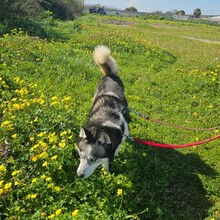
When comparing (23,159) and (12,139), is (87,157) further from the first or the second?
(12,139)

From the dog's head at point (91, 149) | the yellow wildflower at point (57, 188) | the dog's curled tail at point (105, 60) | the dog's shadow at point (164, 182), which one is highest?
the dog's curled tail at point (105, 60)

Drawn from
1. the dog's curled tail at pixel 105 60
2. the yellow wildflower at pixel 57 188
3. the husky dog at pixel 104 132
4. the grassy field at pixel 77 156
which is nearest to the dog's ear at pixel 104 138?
the husky dog at pixel 104 132

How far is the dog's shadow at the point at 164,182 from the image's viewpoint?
14.2 feet

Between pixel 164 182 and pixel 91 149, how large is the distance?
165 centimetres

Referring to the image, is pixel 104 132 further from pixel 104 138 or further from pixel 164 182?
pixel 164 182

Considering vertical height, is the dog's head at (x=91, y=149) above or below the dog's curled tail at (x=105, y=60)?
below

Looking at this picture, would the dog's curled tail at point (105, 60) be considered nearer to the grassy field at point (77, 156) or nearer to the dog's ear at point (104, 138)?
the grassy field at point (77, 156)

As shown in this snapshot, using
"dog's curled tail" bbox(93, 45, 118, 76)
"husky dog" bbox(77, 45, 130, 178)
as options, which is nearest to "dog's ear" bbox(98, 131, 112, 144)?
"husky dog" bbox(77, 45, 130, 178)

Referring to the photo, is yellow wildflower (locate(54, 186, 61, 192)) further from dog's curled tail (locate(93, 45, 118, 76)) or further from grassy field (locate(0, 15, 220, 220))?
dog's curled tail (locate(93, 45, 118, 76))

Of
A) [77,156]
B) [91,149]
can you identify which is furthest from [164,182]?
[91,149]

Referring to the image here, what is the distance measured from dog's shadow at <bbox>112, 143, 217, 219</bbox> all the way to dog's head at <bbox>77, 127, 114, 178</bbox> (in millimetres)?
788

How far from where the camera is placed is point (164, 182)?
488 cm

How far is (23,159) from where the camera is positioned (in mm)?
4258

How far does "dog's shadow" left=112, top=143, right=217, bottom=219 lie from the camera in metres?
4.33
